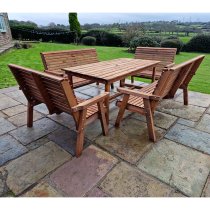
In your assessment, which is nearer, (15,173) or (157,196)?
(157,196)

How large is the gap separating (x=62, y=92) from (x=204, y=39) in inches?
510

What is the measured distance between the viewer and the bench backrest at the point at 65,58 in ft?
12.8

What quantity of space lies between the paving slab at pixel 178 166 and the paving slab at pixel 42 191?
38.5 inches

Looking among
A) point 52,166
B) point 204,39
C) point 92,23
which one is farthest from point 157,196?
point 92,23

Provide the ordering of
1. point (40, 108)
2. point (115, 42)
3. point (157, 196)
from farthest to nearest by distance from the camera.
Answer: point (115, 42) < point (40, 108) < point (157, 196)

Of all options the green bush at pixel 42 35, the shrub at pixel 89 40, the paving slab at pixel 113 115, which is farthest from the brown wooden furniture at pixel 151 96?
the green bush at pixel 42 35

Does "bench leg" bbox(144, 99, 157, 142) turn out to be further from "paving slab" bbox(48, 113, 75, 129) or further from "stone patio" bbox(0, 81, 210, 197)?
"paving slab" bbox(48, 113, 75, 129)

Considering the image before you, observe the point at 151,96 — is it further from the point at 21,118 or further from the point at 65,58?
the point at 65,58

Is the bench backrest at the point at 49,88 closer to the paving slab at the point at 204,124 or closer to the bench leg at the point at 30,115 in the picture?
the bench leg at the point at 30,115

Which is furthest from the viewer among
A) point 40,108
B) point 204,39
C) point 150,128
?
point 204,39

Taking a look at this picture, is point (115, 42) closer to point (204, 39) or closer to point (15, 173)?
point (204, 39)

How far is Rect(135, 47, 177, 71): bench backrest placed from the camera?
4637 millimetres

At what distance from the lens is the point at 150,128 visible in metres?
2.69

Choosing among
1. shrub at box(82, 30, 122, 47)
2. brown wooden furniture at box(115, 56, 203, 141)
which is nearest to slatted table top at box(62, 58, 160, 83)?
brown wooden furniture at box(115, 56, 203, 141)
